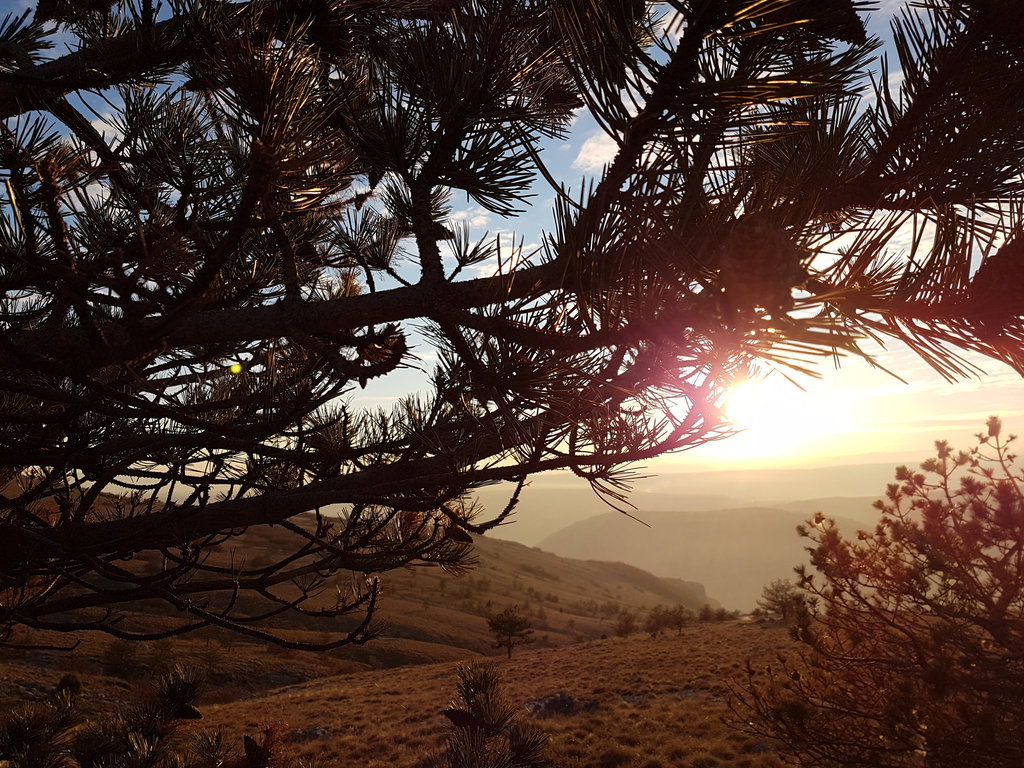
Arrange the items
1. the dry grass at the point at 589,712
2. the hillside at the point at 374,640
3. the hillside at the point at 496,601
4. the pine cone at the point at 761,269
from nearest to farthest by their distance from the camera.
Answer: the pine cone at the point at 761,269 < the dry grass at the point at 589,712 < the hillside at the point at 374,640 < the hillside at the point at 496,601

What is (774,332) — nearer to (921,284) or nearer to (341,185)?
(921,284)

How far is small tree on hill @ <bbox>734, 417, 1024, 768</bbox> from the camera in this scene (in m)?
3.71

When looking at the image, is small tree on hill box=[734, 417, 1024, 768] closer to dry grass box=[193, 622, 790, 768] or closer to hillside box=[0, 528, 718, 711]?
hillside box=[0, 528, 718, 711]

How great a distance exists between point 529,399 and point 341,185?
96 cm

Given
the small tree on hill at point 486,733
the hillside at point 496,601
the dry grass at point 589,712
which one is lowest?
the hillside at point 496,601

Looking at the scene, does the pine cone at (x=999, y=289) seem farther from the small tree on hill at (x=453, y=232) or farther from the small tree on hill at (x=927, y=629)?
the small tree on hill at (x=927, y=629)

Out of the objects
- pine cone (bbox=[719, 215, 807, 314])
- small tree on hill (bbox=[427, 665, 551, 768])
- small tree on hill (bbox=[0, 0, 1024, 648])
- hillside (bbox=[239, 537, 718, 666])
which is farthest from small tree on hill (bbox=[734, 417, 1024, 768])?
hillside (bbox=[239, 537, 718, 666])

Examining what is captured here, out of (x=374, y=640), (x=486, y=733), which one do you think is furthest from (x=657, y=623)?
(x=486, y=733)

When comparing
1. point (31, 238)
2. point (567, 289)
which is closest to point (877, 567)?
point (567, 289)

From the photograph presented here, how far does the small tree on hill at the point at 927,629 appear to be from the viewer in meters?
3.71

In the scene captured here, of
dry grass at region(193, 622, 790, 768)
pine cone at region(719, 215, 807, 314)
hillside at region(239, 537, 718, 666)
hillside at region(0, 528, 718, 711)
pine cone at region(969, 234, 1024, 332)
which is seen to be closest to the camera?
pine cone at region(719, 215, 807, 314)

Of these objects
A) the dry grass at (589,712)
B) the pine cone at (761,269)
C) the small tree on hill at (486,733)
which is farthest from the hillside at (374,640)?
the dry grass at (589,712)

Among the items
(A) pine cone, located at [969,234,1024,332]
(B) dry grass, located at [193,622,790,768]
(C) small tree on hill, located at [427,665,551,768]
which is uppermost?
(A) pine cone, located at [969,234,1024,332]

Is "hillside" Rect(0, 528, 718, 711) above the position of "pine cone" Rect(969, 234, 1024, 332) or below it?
below
